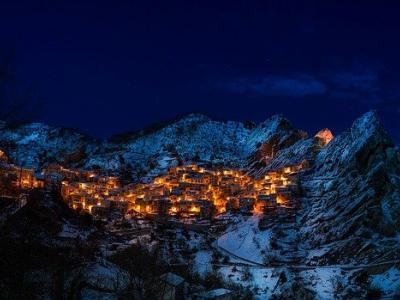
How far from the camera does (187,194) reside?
3408 inches

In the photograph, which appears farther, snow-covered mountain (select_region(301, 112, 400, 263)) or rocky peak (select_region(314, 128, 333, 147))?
rocky peak (select_region(314, 128, 333, 147))

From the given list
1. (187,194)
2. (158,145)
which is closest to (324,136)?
(187,194)

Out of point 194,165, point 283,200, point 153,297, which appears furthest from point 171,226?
point 153,297

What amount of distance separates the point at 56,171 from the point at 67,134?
47564 mm

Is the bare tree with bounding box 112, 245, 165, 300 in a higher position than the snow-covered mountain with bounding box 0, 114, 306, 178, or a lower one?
lower

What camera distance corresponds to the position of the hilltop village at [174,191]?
7688 cm

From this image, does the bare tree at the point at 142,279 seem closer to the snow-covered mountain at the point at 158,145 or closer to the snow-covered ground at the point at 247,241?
the snow-covered ground at the point at 247,241

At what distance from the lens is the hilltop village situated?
7688 centimetres

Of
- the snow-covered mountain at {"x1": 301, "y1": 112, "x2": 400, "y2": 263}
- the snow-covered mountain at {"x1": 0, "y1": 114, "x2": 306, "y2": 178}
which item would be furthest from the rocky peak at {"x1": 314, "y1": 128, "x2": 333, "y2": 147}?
the snow-covered mountain at {"x1": 301, "y1": 112, "x2": 400, "y2": 263}

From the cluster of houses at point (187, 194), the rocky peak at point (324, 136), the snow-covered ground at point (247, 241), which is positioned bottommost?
the snow-covered ground at point (247, 241)

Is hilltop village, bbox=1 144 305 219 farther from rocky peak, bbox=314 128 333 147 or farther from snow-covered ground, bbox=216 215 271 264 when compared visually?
rocky peak, bbox=314 128 333 147

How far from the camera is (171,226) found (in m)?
71.8

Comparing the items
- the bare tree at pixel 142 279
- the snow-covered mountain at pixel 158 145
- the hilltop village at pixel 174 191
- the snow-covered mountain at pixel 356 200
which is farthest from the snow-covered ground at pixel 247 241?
the snow-covered mountain at pixel 158 145

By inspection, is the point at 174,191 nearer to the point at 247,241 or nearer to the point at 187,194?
the point at 187,194
